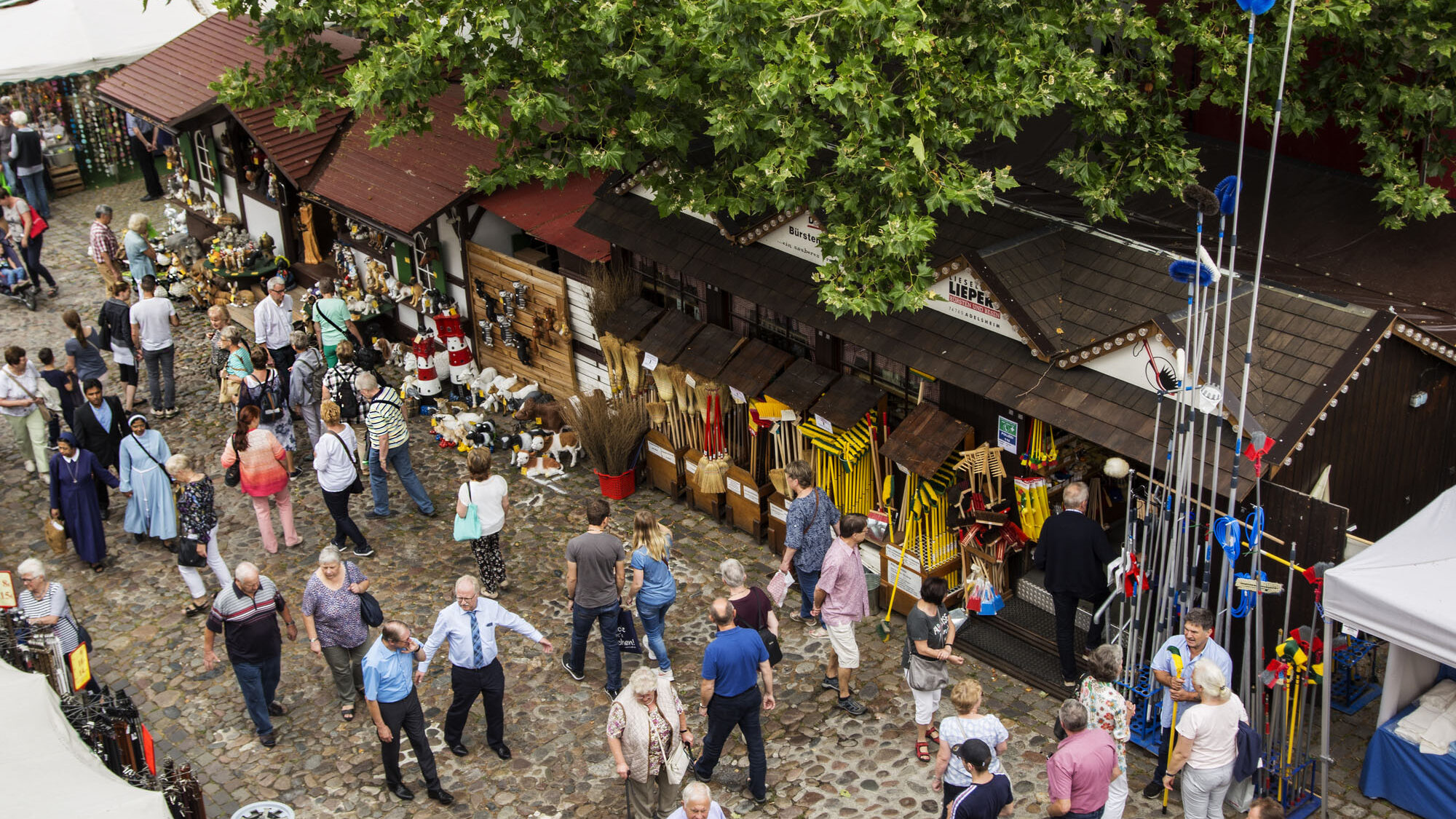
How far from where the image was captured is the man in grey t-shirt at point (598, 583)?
34.0 ft

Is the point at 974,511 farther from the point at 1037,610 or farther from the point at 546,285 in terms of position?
the point at 546,285

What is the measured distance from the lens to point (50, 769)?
7703 millimetres

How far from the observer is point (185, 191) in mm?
20922

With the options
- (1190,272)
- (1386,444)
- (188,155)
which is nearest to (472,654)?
(1190,272)

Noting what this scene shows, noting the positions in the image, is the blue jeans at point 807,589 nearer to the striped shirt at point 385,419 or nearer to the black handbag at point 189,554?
the striped shirt at point 385,419


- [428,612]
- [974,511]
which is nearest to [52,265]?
[428,612]

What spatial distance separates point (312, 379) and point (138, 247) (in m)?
4.92

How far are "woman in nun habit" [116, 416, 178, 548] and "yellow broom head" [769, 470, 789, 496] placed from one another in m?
5.54

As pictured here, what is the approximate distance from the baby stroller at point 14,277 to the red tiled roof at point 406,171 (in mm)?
5229

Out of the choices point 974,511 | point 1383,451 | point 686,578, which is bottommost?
point 686,578

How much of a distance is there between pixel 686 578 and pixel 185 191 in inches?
492

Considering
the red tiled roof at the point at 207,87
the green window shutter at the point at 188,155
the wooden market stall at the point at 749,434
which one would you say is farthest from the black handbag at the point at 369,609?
the green window shutter at the point at 188,155

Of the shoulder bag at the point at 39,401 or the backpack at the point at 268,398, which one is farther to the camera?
the shoulder bag at the point at 39,401

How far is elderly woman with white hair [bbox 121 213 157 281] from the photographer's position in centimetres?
1770
